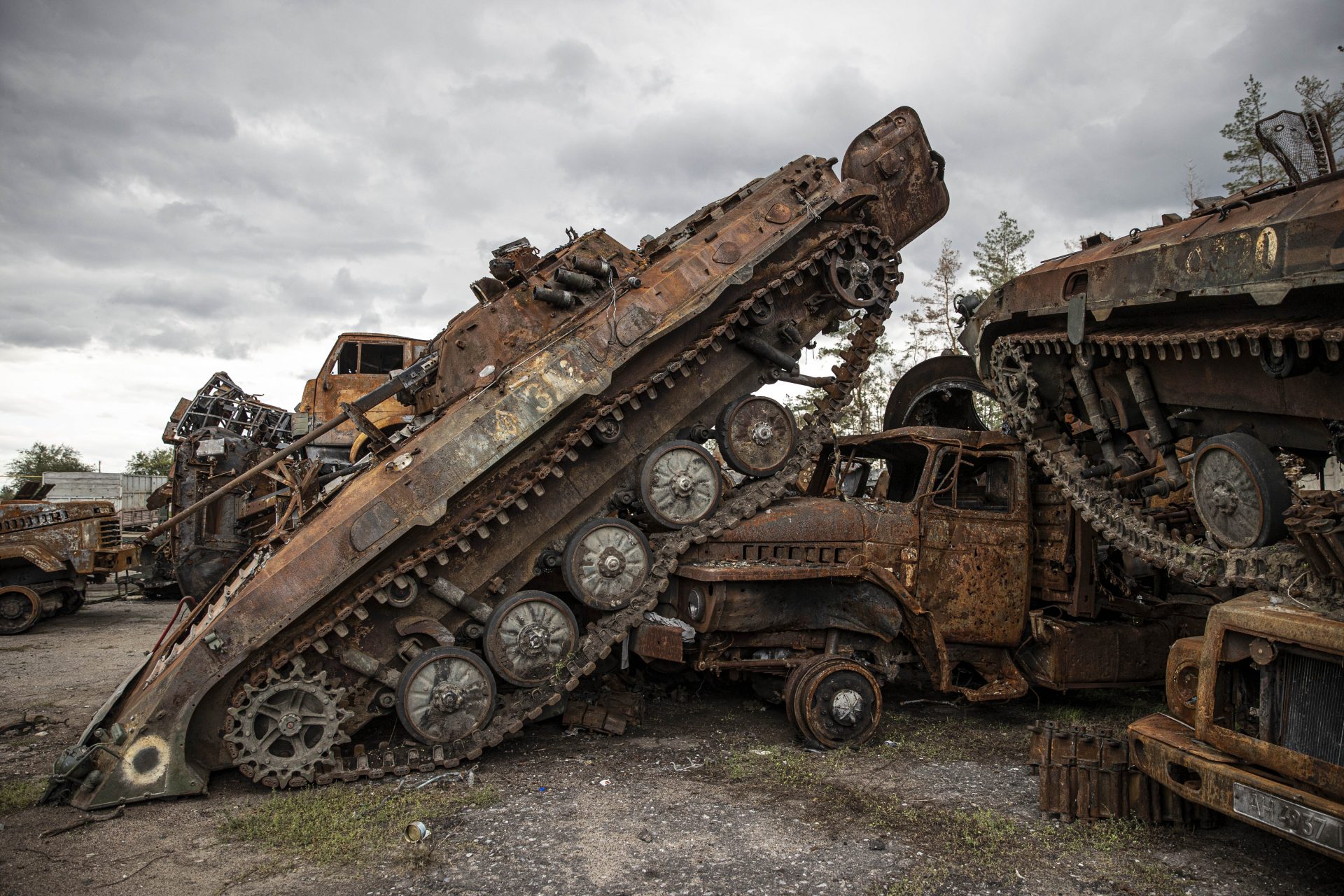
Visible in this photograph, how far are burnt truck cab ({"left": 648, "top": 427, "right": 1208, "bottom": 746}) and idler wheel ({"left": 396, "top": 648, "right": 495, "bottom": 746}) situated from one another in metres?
1.44

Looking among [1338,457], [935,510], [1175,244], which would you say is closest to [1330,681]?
[1338,457]

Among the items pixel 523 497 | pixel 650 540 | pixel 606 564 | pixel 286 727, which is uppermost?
pixel 523 497

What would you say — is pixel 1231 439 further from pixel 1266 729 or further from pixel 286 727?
pixel 286 727

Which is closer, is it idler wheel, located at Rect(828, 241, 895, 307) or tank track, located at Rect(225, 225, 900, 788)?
tank track, located at Rect(225, 225, 900, 788)

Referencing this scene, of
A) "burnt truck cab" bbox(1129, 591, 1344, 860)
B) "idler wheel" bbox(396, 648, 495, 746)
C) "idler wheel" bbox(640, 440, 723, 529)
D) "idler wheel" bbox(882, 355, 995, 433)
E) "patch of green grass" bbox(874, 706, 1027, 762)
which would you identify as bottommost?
"patch of green grass" bbox(874, 706, 1027, 762)

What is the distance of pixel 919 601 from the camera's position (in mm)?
8062

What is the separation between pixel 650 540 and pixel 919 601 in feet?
8.20

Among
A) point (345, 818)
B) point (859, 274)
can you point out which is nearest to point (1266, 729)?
point (345, 818)

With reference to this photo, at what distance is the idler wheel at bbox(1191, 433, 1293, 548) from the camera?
18.7ft

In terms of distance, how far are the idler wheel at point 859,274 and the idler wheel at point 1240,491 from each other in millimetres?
3882

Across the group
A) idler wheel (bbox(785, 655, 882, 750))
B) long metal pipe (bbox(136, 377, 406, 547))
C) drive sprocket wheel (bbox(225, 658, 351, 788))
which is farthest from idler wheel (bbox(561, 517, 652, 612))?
long metal pipe (bbox(136, 377, 406, 547))

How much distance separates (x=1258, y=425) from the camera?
21.1ft

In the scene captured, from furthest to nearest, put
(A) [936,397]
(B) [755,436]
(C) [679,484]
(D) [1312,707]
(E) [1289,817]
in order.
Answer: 1. (A) [936,397]
2. (B) [755,436]
3. (C) [679,484]
4. (D) [1312,707]
5. (E) [1289,817]

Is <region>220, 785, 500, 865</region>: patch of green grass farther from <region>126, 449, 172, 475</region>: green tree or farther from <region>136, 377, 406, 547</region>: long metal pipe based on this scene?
<region>126, 449, 172, 475</region>: green tree
